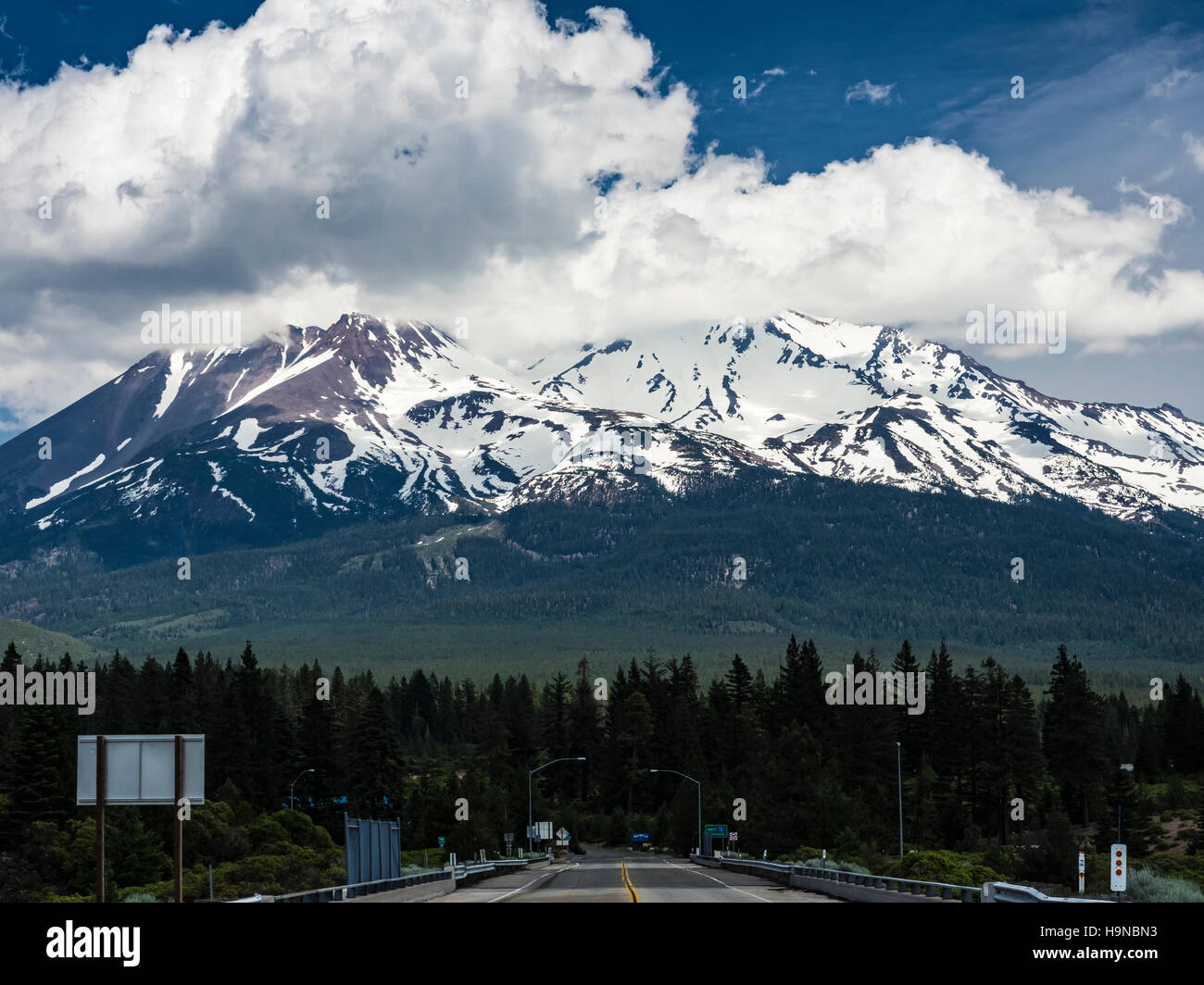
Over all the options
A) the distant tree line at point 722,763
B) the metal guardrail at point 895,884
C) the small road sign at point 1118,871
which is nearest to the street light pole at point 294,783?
the distant tree line at point 722,763

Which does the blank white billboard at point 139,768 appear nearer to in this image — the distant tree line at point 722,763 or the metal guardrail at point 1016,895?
the metal guardrail at point 1016,895

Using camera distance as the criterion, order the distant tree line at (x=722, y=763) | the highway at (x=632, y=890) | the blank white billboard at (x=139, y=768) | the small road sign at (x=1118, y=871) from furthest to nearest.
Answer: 1. the distant tree line at (x=722, y=763)
2. the highway at (x=632, y=890)
3. the small road sign at (x=1118, y=871)
4. the blank white billboard at (x=139, y=768)

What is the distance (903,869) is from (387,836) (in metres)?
21.8

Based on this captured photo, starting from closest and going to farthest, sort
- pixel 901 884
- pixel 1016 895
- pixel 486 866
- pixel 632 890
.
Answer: pixel 1016 895
pixel 901 884
pixel 632 890
pixel 486 866

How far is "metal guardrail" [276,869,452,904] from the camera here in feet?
114

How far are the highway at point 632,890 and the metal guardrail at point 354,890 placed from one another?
142 cm

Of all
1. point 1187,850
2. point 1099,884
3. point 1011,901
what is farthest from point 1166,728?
point 1011,901

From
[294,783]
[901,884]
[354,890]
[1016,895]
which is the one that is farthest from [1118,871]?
[294,783]

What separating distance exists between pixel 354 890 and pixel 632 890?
452 inches

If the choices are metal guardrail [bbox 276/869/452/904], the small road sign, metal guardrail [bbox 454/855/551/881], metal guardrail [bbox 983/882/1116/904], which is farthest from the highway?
the small road sign

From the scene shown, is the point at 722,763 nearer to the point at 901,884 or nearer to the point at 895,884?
the point at 895,884

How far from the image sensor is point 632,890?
48.6m

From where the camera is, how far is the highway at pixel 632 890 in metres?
42.6

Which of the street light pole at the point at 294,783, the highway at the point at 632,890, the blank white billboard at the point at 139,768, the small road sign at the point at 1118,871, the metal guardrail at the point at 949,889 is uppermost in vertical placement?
the blank white billboard at the point at 139,768
